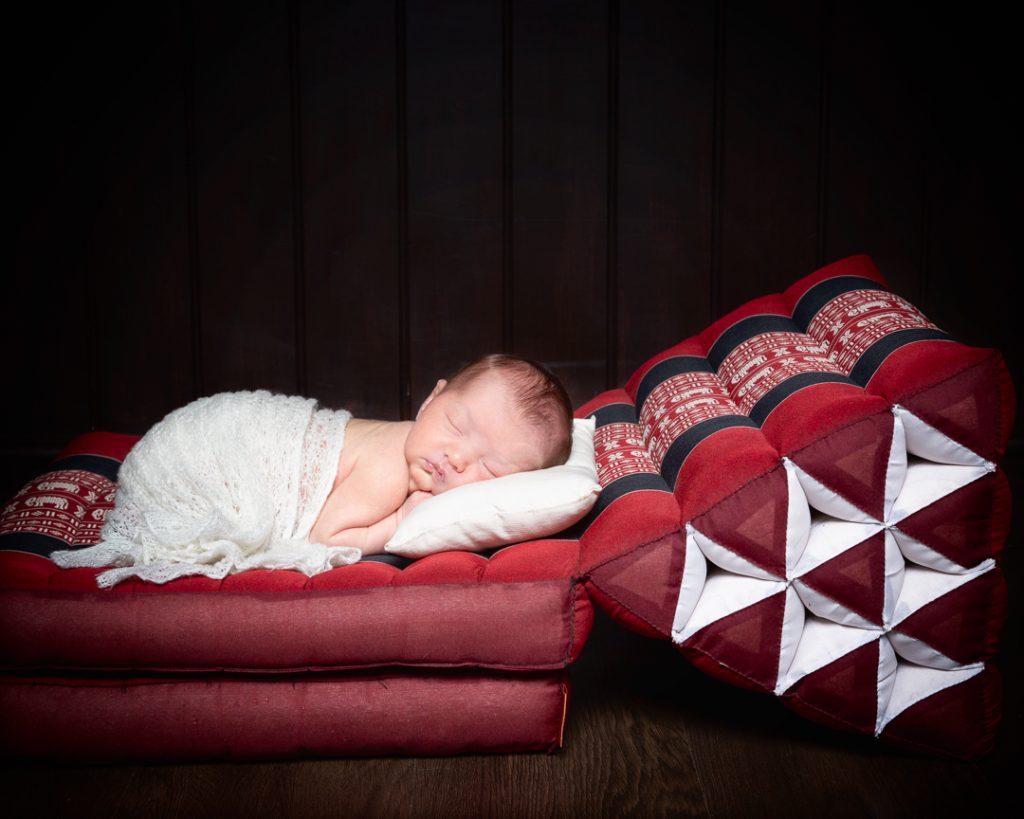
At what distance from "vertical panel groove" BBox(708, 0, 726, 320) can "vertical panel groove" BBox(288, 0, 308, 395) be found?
110cm

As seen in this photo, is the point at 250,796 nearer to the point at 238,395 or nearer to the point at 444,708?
the point at 444,708

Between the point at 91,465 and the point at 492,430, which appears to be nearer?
the point at 492,430

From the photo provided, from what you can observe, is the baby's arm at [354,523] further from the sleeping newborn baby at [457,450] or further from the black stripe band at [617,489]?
the black stripe band at [617,489]

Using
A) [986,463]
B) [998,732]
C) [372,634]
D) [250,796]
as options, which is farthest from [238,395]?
[998,732]

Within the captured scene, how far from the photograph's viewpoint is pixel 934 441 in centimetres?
123

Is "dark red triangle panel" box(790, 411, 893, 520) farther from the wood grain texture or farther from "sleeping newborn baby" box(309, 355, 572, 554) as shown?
the wood grain texture

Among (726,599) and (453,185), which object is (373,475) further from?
(453,185)

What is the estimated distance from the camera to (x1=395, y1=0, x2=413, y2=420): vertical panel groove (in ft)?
7.05

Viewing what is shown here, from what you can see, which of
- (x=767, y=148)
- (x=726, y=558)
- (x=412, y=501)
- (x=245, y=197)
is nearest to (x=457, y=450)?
(x=412, y=501)

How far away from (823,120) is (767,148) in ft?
0.55

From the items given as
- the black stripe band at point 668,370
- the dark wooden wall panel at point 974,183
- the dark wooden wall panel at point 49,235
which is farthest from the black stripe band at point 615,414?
the dark wooden wall panel at point 49,235

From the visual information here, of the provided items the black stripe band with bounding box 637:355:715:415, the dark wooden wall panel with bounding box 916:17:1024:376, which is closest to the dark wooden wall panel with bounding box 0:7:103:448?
the black stripe band with bounding box 637:355:715:415

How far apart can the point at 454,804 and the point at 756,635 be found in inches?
20.6

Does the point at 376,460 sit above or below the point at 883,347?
below
